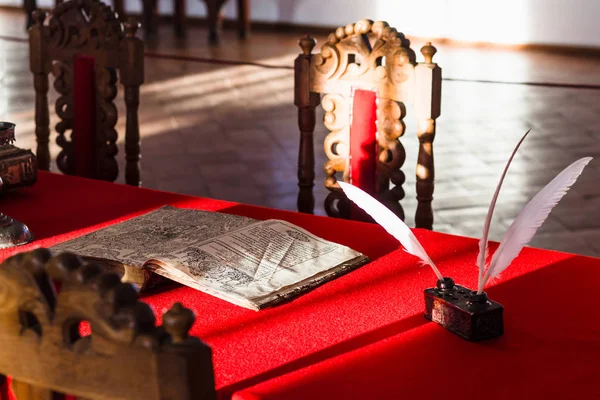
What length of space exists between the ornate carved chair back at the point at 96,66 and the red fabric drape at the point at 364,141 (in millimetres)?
771

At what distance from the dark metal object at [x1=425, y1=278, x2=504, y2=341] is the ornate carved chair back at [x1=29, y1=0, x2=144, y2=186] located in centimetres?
164

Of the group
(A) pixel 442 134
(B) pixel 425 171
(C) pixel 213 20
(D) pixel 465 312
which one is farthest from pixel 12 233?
(C) pixel 213 20

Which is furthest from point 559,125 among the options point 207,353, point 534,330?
point 207,353

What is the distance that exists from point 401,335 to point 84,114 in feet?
5.90

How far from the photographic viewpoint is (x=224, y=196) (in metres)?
4.61

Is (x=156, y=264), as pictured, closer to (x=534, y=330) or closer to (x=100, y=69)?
(x=534, y=330)

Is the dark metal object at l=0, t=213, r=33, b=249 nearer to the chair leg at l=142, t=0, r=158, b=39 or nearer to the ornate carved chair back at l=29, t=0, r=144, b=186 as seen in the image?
the ornate carved chair back at l=29, t=0, r=144, b=186

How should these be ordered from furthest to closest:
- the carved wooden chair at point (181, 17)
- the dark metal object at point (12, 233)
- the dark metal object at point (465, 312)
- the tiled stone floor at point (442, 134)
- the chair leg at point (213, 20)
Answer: the carved wooden chair at point (181, 17), the chair leg at point (213, 20), the tiled stone floor at point (442, 134), the dark metal object at point (12, 233), the dark metal object at point (465, 312)

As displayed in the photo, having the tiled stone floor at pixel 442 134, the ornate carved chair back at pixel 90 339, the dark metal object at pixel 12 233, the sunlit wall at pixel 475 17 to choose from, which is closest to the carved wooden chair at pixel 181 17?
the sunlit wall at pixel 475 17

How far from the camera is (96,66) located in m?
3.02

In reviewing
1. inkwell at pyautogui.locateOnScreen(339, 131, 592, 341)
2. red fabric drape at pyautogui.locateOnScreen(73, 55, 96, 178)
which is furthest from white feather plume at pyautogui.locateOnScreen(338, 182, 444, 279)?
red fabric drape at pyautogui.locateOnScreen(73, 55, 96, 178)

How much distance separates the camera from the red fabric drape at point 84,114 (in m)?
3.02

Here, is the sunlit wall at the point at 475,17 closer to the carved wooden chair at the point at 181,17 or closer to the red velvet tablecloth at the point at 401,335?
the carved wooden chair at the point at 181,17

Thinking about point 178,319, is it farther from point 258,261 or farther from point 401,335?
point 258,261
